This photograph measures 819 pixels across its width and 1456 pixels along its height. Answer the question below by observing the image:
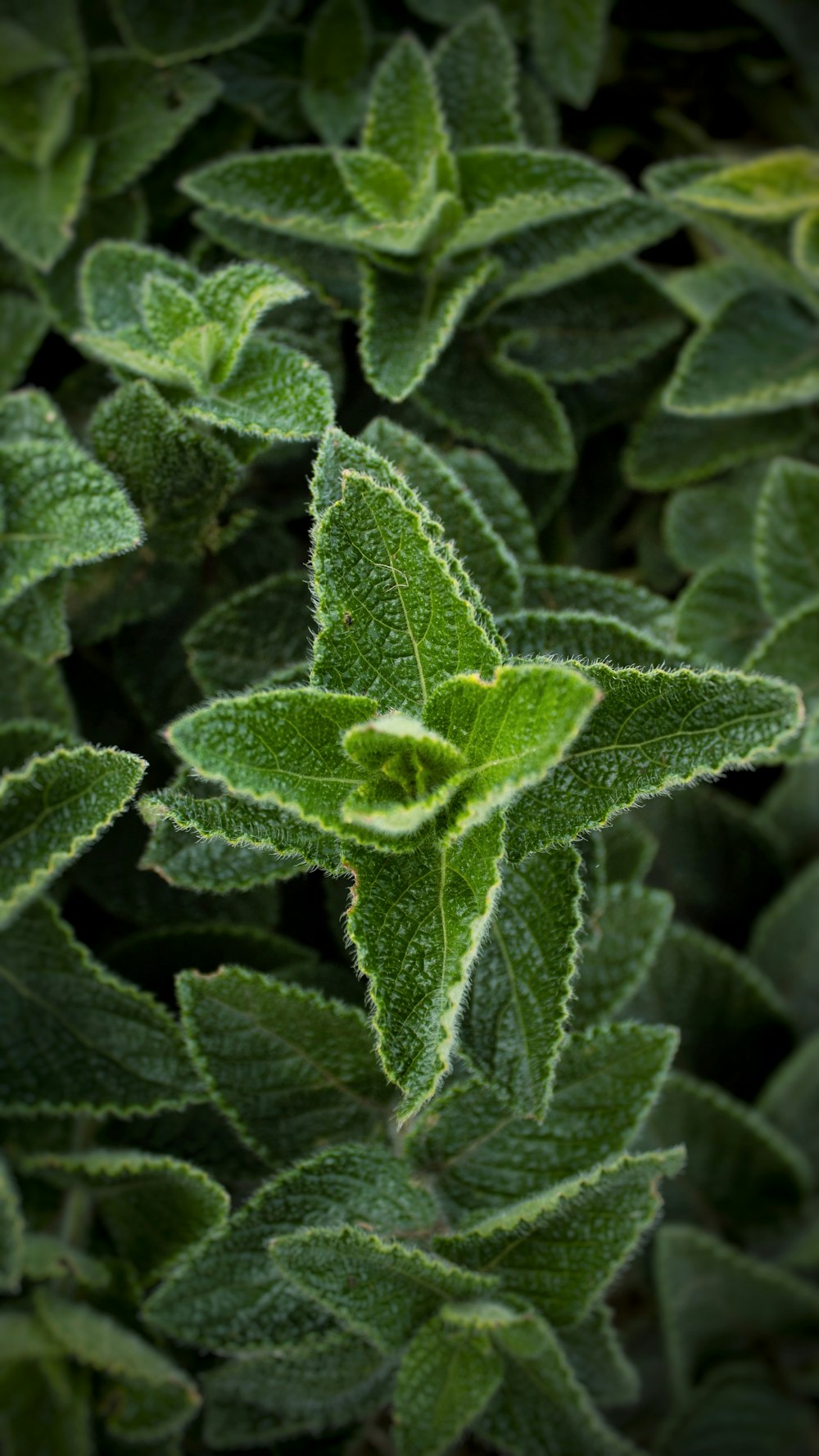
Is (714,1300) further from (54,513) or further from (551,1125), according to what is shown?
(54,513)

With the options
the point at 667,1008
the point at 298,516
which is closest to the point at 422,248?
the point at 298,516

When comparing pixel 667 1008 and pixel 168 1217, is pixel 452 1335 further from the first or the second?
pixel 667 1008

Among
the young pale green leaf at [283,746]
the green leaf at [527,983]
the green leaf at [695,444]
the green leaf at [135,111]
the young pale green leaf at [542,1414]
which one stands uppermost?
the green leaf at [135,111]

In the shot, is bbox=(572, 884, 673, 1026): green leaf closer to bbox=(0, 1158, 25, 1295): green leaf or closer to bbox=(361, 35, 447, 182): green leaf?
bbox=(0, 1158, 25, 1295): green leaf

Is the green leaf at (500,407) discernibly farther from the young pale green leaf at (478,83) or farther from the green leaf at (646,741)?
the green leaf at (646,741)

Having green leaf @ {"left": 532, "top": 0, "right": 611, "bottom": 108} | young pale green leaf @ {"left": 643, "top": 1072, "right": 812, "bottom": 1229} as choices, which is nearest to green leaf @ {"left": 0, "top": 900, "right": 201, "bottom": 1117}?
young pale green leaf @ {"left": 643, "top": 1072, "right": 812, "bottom": 1229}

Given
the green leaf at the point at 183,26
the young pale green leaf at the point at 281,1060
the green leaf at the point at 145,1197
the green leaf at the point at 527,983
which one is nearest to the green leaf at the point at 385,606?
the green leaf at the point at 527,983
